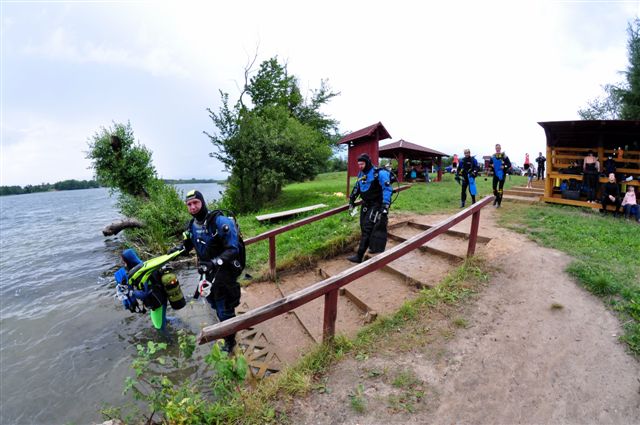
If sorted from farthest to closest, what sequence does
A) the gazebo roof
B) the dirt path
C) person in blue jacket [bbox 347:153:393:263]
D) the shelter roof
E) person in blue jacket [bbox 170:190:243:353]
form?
the gazebo roof < the shelter roof < person in blue jacket [bbox 347:153:393:263] < person in blue jacket [bbox 170:190:243:353] < the dirt path

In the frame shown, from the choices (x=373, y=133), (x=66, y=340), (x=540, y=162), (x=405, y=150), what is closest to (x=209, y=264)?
(x=66, y=340)

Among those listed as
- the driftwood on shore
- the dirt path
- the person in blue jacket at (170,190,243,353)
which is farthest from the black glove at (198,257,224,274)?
the driftwood on shore

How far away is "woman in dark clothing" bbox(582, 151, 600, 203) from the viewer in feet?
30.1

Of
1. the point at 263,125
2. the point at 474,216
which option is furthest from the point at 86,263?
the point at 474,216

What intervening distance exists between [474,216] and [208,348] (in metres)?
4.83

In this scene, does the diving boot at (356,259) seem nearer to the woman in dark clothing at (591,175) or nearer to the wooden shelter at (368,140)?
the wooden shelter at (368,140)

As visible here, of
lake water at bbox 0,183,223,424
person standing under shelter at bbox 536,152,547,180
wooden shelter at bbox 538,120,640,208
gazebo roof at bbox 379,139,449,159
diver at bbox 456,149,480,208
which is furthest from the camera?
person standing under shelter at bbox 536,152,547,180

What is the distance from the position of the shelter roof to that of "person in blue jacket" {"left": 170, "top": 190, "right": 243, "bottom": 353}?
10516mm

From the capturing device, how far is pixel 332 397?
8.68 ft

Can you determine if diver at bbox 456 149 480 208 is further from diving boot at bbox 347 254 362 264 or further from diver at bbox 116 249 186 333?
diver at bbox 116 249 186 333

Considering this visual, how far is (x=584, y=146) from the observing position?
9992 mm

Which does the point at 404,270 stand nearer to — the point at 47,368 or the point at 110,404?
the point at 110,404

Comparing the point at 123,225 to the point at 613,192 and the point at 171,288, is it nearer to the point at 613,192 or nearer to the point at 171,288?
the point at 171,288

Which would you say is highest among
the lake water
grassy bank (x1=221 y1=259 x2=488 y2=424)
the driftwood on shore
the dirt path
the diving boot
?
the driftwood on shore
